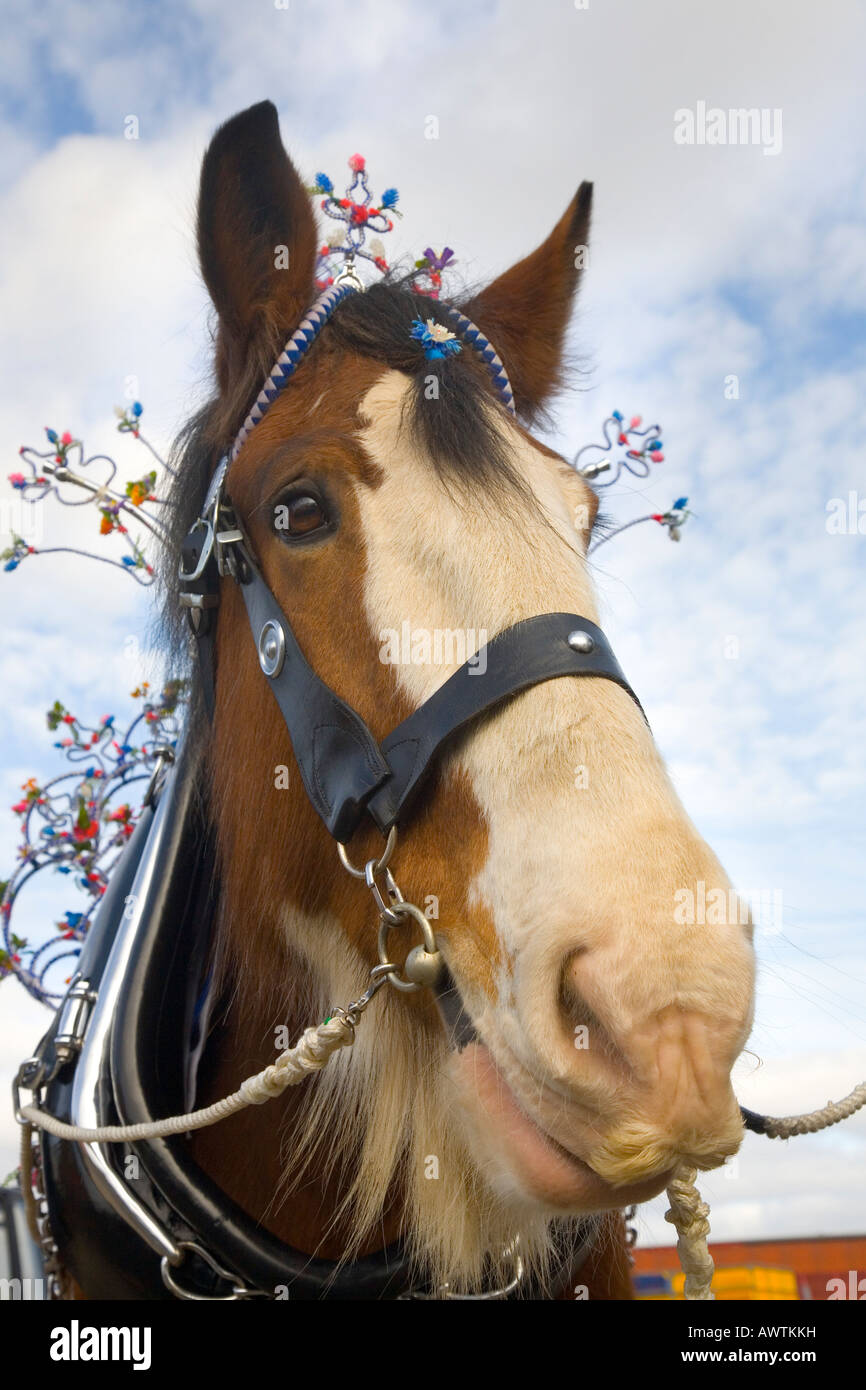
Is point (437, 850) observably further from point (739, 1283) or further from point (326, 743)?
point (739, 1283)

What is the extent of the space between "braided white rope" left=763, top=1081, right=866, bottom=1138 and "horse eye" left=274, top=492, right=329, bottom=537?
1690mm

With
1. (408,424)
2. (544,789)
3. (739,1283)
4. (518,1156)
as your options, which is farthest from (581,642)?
(739,1283)

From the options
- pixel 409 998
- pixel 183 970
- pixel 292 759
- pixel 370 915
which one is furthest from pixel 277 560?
pixel 183 970

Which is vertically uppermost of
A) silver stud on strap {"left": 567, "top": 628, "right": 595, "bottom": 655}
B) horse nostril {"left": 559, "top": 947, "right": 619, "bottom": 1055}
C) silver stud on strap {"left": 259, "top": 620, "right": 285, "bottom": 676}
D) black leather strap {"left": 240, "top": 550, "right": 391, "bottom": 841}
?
silver stud on strap {"left": 259, "top": 620, "right": 285, "bottom": 676}

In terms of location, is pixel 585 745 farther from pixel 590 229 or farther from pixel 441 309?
pixel 590 229

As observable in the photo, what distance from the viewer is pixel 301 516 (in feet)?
7.35

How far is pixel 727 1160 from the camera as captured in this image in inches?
60.5

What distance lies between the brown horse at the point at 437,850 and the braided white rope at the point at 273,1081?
0.62 ft

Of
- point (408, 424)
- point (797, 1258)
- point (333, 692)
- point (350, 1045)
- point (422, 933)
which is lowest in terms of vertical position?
point (797, 1258)

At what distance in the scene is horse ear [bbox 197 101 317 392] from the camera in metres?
2.61

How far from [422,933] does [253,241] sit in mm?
1996

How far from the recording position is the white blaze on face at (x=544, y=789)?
147 cm

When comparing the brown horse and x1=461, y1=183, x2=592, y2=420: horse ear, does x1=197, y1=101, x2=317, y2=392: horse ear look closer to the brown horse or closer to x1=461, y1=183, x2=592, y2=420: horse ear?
the brown horse

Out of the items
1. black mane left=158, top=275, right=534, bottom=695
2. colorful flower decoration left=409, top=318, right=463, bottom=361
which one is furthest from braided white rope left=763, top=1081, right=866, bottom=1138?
colorful flower decoration left=409, top=318, right=463, bottom=361
